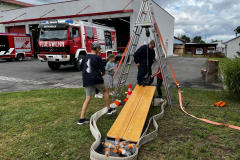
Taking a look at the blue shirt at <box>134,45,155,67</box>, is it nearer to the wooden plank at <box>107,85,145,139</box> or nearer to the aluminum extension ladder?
the aluminum extension ladder

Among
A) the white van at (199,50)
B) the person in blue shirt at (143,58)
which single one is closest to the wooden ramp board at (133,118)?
the person in blue shirt at (143,58)

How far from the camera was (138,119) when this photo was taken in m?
3.76

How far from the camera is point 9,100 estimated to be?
586 cm

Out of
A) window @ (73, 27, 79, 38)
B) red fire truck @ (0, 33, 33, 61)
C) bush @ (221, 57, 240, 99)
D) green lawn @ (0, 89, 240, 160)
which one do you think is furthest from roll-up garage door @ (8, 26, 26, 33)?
bush @ (221, 57, 240, 99)

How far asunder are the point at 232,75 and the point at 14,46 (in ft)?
66.6

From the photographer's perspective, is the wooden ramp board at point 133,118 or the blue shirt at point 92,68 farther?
the blue shirt at point 92,68

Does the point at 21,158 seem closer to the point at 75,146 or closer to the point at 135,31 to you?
the point at 75,146

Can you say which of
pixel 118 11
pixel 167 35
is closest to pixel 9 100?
pixel 118 11

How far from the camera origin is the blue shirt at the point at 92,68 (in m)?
3.90

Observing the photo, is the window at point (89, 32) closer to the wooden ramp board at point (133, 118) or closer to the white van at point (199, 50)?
the wooden ramp board at point (133, 118)

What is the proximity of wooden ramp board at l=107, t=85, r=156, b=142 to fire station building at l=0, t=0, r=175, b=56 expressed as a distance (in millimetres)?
14302

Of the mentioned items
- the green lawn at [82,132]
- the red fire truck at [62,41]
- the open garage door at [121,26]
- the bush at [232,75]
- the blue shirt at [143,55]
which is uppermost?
the open garage door at [121,26]

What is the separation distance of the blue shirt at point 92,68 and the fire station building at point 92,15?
49.4ft

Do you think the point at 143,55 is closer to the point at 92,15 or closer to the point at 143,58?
the point at 143,58
